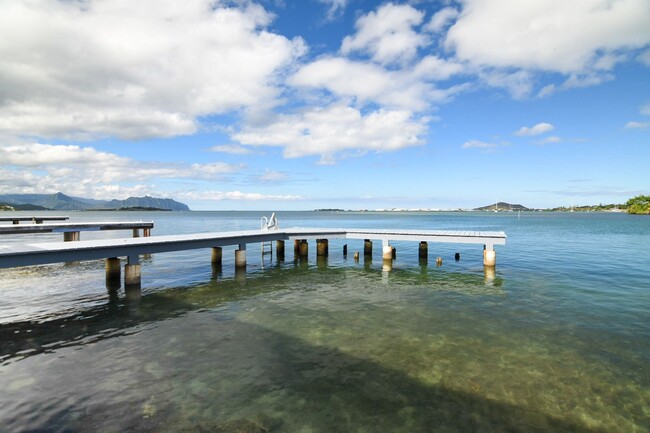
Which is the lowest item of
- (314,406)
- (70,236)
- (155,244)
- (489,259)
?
(314,406)

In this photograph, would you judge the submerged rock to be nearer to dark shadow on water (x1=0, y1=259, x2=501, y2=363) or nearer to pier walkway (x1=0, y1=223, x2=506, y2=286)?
dark shadow on water (x1=0, y1=259, x2=501, y2=363)

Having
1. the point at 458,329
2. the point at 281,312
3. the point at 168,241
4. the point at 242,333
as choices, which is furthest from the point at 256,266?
the point at 458,329

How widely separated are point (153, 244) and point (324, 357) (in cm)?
1360

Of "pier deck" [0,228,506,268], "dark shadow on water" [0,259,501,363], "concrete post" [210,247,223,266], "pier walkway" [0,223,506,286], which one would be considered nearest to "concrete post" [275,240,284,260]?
"pier walkway" [0,223,506,286]

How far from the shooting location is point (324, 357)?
10031mm

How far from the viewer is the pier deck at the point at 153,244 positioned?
14.8 meters

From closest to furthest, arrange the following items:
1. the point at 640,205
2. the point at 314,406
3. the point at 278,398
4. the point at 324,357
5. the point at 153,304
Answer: the point at 314,406
the point at 278,398
the point at 324,357
the point at 153,304
the point at 640,205

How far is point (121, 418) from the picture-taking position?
7000 mm

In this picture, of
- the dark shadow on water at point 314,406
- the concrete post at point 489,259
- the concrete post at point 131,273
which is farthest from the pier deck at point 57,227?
the concrete post at point 489,259

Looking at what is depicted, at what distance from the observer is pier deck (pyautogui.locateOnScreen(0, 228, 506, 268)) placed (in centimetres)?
1479

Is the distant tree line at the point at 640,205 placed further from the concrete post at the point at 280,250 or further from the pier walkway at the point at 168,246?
the concrete post at the point at 280,250

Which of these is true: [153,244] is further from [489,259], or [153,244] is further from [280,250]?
[489,259]

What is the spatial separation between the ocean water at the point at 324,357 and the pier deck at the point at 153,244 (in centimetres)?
217

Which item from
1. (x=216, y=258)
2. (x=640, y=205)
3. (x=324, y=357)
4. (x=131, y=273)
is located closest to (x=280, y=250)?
(x=216, y=258)
